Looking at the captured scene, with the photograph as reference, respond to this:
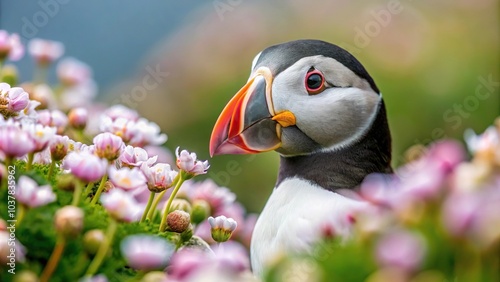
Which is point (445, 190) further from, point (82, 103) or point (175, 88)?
point (175, 88)

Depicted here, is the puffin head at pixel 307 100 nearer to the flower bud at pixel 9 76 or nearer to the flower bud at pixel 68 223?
the flower bud at pixel 9 76

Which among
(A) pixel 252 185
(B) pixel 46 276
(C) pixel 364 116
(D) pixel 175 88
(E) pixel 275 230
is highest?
(B) pixel 46 276

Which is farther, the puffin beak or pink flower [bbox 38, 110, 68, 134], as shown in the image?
the puffin beak

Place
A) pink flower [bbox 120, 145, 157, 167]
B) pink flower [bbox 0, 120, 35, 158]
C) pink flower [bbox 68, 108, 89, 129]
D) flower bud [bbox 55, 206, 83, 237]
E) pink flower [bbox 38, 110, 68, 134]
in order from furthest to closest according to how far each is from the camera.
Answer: pink flower [bbox 68, 108, 89, 129] → pink flower [bbox 38, 110, 68, 134] → pink flower [bbox 120, 145, 157, 167] → pink flower [bbox 0, 120, 35, 158] → flower bud [bbox 55, 206, 83, 237]

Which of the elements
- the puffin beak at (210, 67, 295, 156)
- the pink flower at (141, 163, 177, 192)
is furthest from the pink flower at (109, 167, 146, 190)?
the puffin beak at (210, 67, 295, 156)

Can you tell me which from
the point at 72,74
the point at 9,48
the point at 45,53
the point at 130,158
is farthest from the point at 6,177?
the point at 72,74

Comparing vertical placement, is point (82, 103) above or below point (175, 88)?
above

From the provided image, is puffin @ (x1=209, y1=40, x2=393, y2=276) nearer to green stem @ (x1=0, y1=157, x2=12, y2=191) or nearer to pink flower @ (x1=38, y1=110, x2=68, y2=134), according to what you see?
pink flower @ (x1=38, y1=110, x2=68, y2=134)

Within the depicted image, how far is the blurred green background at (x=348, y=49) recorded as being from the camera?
11.7 ft

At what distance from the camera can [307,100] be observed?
176cm

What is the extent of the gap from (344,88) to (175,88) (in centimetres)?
241

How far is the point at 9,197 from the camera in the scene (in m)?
1.08

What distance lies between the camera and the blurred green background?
11.7 feet

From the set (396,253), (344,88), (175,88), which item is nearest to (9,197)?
(396,253)
